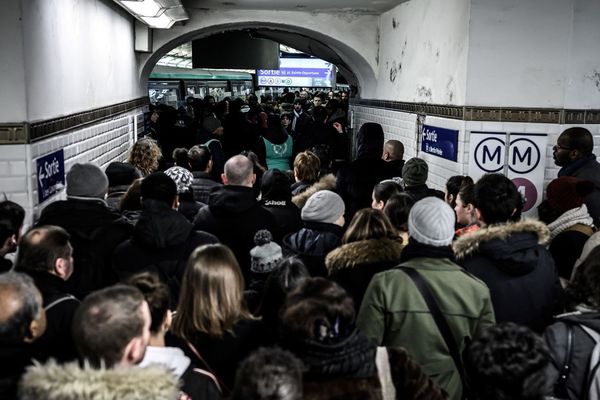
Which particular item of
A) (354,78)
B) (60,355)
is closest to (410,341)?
(60,355)

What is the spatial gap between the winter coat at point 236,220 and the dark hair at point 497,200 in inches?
57.1

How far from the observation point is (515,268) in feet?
9.68

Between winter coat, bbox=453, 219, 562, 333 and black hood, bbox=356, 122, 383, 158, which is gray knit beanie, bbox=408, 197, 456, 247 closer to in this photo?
winter coat, bbox=453, 219, 562, 333

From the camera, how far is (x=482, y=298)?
2.72 meters

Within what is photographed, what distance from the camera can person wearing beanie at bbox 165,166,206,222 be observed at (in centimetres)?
450

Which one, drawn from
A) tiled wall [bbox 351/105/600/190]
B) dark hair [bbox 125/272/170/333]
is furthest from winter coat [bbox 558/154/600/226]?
dark hair [bbox 125/272/170/333]

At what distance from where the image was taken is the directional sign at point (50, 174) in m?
4.40

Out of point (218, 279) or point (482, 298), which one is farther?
point (482, 298)

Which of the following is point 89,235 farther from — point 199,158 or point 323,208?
point 199,158

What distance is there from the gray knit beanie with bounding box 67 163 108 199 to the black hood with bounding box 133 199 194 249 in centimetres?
48

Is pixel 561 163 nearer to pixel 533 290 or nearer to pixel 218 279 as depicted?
pixel 533 290

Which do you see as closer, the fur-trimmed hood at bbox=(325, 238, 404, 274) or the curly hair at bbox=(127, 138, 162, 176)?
the fur-trimmed hood at bbox=(325, 238, 404, 274)

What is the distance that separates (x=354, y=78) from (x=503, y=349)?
9790 mm

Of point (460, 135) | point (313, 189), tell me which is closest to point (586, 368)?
point (313, 189)
